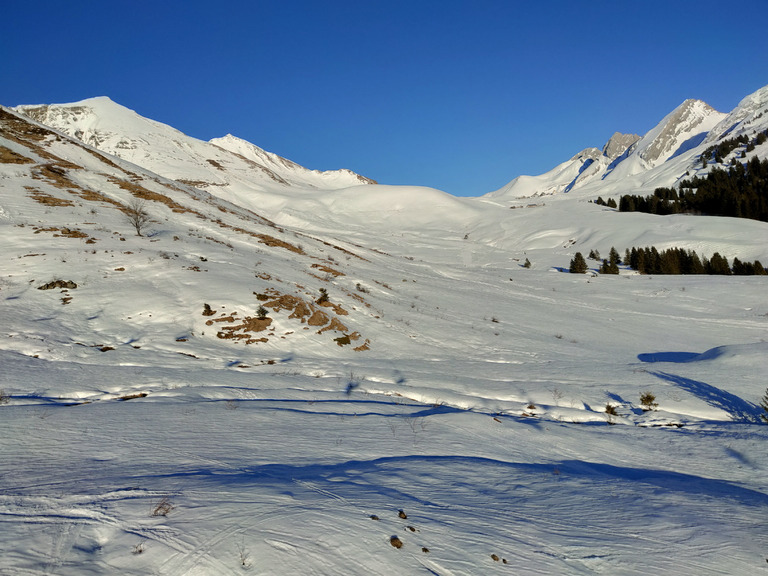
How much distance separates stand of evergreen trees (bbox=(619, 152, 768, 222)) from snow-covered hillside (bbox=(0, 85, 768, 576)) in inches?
2681

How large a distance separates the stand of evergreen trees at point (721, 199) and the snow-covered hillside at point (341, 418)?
223ft

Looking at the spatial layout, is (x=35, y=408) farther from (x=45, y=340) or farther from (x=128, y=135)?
(x=128, y=135)

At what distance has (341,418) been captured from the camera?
271 inches

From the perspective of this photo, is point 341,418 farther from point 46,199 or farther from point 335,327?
point 46,199

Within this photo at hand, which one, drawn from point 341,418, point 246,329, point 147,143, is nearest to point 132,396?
point 341,418

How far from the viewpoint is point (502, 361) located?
Result: 1437 cm

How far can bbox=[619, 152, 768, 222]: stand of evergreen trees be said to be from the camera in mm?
76312

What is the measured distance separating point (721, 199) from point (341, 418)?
104 metres

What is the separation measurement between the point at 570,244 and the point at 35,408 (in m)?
67.6

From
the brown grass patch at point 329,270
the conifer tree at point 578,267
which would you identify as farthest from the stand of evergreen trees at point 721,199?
the brown grass patch at point 329,270

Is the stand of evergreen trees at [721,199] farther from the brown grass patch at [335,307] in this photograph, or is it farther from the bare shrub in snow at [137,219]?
the bare shrub in snow at [137,219]

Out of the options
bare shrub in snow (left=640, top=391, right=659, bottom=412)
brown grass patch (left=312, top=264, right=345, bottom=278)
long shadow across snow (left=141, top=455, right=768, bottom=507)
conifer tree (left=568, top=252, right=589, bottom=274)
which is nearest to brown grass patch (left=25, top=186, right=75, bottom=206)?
brown grass patch (left=312, top=264, right=345, bottom=278)

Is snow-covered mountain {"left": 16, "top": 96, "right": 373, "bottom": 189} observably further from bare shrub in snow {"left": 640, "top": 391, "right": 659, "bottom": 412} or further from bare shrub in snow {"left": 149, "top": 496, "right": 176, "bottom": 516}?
bare shrub in snow {"left": 149, "top": 496, "right": 176, "bottom": 516}

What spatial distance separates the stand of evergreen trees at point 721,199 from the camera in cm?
7631
